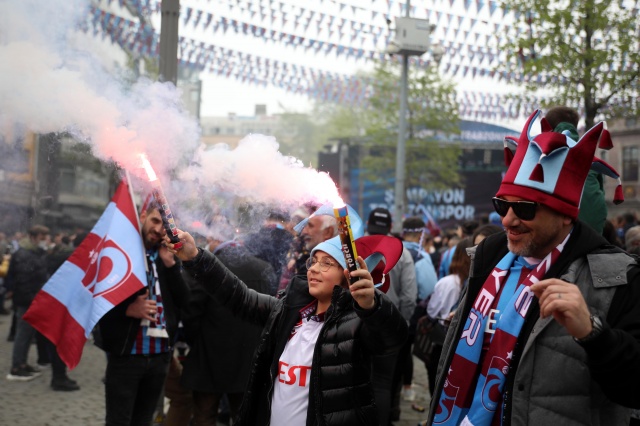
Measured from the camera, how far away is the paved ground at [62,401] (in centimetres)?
688

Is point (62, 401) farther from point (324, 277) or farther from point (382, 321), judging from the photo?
point (382, 321)

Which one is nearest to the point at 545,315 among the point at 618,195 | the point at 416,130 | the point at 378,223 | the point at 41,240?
the point at 618,195

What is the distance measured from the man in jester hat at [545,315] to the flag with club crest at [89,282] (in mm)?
2839

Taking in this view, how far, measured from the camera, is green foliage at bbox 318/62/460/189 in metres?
25.9

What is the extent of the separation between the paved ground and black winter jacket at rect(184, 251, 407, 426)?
3.97 meters

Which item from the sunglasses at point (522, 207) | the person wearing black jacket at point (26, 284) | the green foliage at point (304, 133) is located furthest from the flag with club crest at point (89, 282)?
the green foliage at point (304, 133)

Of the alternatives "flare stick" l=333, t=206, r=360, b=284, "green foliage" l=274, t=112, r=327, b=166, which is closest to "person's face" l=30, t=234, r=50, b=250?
"flare stick" l=333, t=206, r=360, b=284

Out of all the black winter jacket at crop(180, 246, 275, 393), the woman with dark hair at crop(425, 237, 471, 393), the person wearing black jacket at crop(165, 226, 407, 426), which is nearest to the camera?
the person wearing black jacket at crop(165, 226, 407, 426)

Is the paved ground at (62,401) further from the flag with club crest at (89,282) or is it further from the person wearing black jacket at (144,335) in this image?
the person wearing black jacket at (144,335)

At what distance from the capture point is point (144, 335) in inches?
186

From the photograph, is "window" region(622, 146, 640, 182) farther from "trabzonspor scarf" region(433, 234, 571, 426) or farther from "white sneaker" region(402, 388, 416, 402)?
"trabzonspor scarf" region(433, 234, 571, 426)

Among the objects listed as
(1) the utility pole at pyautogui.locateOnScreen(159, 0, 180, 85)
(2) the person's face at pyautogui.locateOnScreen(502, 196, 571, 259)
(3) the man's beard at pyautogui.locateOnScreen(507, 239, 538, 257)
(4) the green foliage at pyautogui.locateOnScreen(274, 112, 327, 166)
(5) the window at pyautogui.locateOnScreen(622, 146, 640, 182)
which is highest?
(4) the green foliage at pyautogui.locateOnScreen(274, 112, 327, 166)

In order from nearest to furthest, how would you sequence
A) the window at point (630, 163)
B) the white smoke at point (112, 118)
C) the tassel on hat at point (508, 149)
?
the tassel on hat at point (508, 149), the white smoke at point (112, 118), the window at point (630, 163)

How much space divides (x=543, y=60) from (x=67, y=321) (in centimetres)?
1095
